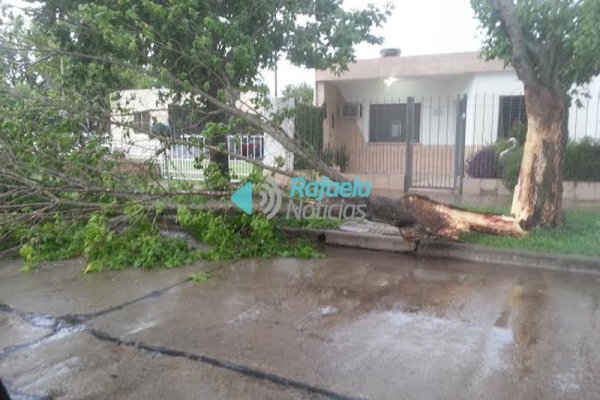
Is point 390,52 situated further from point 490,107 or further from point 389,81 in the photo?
point 490,107

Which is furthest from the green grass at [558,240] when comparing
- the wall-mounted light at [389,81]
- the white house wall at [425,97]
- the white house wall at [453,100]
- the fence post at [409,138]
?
the wall-mounted light at [389,81]

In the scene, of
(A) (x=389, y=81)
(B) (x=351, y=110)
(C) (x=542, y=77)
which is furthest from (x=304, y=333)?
(B) (x=351, y=110)

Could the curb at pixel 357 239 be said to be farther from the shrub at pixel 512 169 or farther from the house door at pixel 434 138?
the house door at pixel 434 138

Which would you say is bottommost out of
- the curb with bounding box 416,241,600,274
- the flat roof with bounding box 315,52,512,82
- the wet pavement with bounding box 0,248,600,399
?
the wet pavement with bounding box 0,248,600,399

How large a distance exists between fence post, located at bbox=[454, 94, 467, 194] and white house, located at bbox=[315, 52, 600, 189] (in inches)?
29.8

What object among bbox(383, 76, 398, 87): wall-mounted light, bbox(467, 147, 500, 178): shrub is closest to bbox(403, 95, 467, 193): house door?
bbox(383, 76, 398, 87): wall-mounted light

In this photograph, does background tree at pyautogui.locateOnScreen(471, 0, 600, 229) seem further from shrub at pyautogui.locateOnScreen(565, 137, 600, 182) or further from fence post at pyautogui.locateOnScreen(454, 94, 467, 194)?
shrub at pyautogui.locateOnScreen(565, 137, 600, 182)

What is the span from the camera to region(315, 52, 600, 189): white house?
11258 mm

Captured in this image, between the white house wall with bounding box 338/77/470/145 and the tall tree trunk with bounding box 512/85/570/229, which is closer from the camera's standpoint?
the tall tree trunk with bounding box 512/85/570/229

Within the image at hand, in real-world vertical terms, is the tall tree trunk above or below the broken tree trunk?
above

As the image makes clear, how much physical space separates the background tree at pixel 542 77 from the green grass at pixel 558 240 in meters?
0.21

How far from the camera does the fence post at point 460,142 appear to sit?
342 inches

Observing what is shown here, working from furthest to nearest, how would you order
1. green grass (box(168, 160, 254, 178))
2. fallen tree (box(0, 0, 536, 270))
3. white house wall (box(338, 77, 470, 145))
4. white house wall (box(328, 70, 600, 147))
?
white house wall (box(338, 77, 470, 145)) < white house wall (box(328, 70, 600, 147)) < green grass (box(168, 160, 254, 178)) < fallen tree (box(0, 0, 536, 270))

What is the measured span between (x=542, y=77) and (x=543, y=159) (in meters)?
0.98
